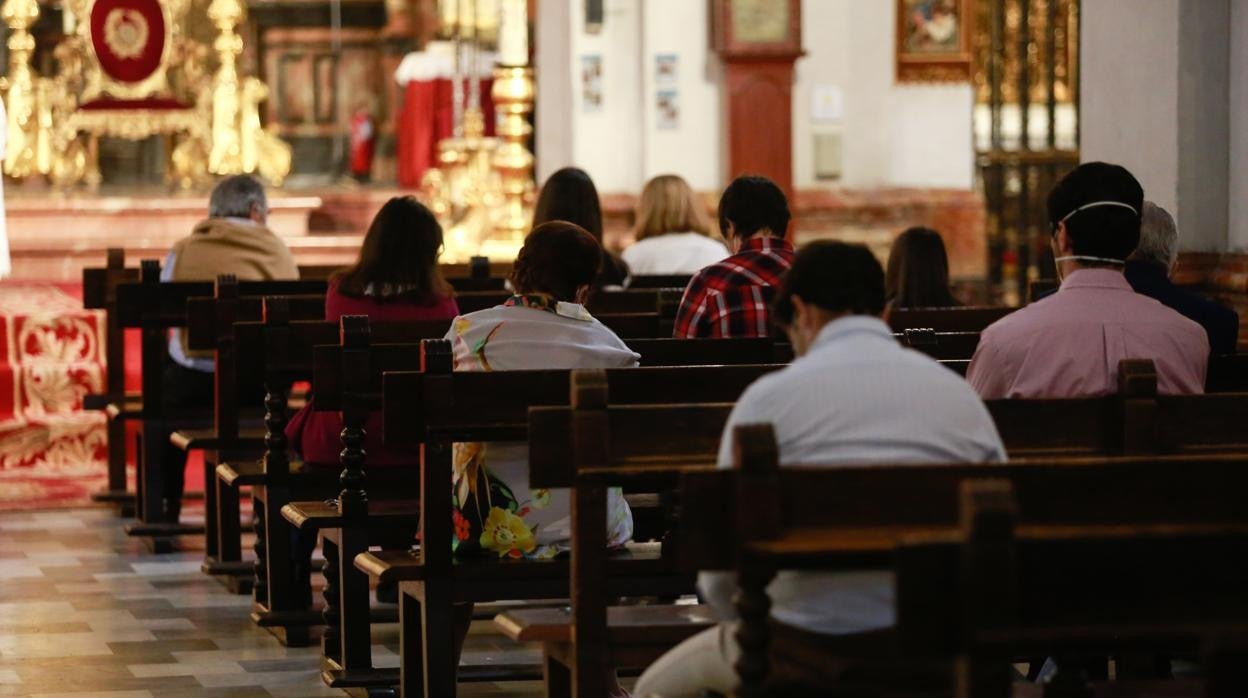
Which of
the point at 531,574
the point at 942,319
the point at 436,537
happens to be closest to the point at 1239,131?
the point at 942,319

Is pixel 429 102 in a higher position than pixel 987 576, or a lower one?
higher

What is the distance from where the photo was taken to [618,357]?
17.5 feet

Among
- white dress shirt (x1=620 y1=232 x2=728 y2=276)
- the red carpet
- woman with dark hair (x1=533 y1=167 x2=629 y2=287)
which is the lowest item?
the red carpet

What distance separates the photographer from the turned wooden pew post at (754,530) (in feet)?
11.0

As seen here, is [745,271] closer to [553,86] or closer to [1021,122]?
[553,86]

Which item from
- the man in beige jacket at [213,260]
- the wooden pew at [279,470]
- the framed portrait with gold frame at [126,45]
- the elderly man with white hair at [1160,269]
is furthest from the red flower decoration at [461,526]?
the framed portrait with gold frame at [126,45]

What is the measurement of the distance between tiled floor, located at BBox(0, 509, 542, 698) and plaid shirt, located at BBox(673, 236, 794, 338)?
3.44 feet

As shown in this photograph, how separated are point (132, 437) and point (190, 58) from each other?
4.40 meters

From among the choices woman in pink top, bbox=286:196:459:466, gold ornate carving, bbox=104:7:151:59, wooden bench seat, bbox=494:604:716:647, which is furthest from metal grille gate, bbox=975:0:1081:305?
wooden bench seat, bbox=494:604:716:647

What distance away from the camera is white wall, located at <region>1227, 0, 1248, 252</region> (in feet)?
25.3

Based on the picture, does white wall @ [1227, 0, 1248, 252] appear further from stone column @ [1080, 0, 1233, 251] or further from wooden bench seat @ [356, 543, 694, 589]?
wooden bench seat @ [356, 543, 694, 589]

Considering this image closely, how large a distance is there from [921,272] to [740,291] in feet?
3.91

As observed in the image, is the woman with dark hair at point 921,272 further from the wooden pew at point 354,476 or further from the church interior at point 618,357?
the wooden pew at point 354,476

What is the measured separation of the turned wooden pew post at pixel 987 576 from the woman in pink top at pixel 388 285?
3960 millimetres
